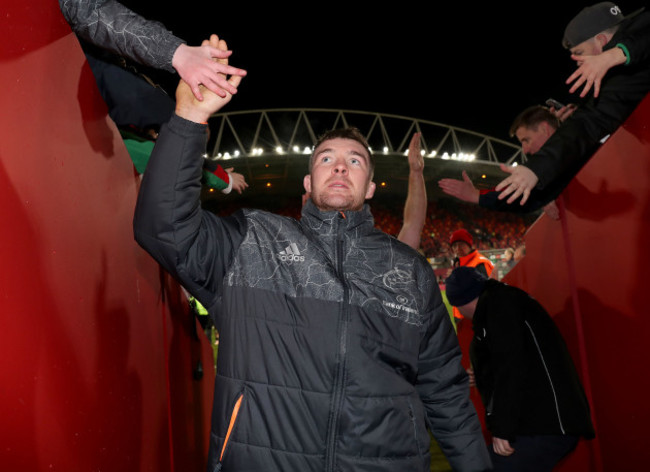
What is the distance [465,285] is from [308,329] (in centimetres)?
165

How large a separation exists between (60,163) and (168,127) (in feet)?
1.08

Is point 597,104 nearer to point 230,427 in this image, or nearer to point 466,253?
point 230,427

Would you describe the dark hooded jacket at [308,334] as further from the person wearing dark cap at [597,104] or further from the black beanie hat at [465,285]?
the black beanie hat at [465,285]

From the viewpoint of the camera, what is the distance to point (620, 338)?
2109 millimetres

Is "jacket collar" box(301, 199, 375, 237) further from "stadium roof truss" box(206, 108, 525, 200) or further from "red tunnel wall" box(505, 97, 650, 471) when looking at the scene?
"stadium roof truss" box(206, 108, 525, 200)

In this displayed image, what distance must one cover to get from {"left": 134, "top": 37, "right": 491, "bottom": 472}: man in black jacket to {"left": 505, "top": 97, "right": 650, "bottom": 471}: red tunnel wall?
76 cm

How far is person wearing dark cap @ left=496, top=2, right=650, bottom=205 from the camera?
2068 millimetres

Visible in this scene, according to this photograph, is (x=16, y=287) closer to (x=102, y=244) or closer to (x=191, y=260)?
(x=102, y=244)

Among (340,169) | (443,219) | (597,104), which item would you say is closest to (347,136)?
(340,169)

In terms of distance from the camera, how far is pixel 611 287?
2.15m

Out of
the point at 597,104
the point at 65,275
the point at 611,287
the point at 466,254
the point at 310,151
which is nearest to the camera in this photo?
the point at 65,275

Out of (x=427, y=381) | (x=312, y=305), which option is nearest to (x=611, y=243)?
(x=427, y=381)

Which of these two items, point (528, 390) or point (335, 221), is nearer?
point (335, 221)

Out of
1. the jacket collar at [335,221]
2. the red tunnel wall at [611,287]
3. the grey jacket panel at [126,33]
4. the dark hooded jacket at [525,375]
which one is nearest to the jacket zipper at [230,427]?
the jacket collar at [335,221]
